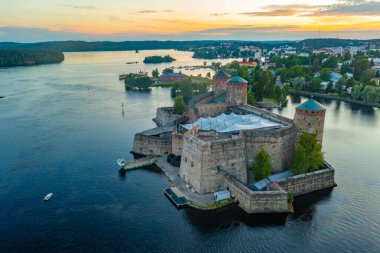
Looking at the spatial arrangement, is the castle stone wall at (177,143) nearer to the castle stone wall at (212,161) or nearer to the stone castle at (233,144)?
the stone castle at (233,144)

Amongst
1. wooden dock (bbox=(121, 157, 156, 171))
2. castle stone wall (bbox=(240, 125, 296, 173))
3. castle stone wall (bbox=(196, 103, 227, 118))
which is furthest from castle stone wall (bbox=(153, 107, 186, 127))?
castle stone wall (bbox=(240, 125, 296, 173))

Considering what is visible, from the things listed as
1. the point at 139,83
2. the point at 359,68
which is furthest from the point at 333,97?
the point at 139,83

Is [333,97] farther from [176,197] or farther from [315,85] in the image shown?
[176,197]

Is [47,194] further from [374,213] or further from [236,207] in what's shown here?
[374,213]

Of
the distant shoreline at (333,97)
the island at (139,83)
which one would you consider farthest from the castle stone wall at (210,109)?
the island at (139,83)

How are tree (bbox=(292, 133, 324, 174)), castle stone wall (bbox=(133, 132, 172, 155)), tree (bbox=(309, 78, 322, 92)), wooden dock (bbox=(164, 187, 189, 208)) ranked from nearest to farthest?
1. wooden dock (bbox=(164, 187, 189, 208))
2. tree (bbox=(292, 133, 324, 174))
3. castle stone wall (bbox=(133, 132, 172, 155))
4. tree (bbox=(309, 78, 322, 92))

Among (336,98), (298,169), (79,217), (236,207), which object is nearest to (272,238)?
(236,207)

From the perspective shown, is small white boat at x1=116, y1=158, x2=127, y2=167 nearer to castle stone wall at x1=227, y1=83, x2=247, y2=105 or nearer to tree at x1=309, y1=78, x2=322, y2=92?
castle stone wall at x1=227, y1=83, x2=247, y2=105
